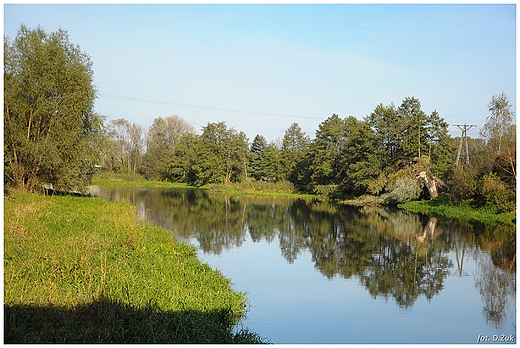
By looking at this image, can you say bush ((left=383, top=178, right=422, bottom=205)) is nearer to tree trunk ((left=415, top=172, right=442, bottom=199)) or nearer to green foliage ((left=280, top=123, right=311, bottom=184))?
tree trunk ((left=415, top=172, right=442, bottom=199))

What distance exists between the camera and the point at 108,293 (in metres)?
7.06

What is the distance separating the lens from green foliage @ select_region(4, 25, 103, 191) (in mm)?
21797

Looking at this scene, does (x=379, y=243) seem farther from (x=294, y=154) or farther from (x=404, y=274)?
(x=294, y=154)

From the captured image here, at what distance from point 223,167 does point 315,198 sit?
1546cm

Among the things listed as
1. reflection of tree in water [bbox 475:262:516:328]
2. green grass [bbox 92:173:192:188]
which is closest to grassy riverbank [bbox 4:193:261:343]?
reflection of tree in water [bbox 475:262:516:328]

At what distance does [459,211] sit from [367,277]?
17.5 meters

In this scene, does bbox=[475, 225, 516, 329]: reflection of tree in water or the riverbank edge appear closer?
bbox=[475, 225, 516, 329]: reflection of tree in water

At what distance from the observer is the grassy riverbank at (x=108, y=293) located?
5.79m

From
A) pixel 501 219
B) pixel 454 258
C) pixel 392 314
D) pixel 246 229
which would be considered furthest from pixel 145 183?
pixel 392 314

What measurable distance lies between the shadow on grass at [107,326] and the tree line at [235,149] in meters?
17.7

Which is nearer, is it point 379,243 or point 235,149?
point 379,243

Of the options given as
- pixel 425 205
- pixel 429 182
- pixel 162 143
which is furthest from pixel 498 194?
pixel 162 143

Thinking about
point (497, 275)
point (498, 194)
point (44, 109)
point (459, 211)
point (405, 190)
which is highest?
point (44, 109)

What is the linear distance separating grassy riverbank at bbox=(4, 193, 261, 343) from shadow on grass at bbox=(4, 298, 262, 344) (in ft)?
0.04
